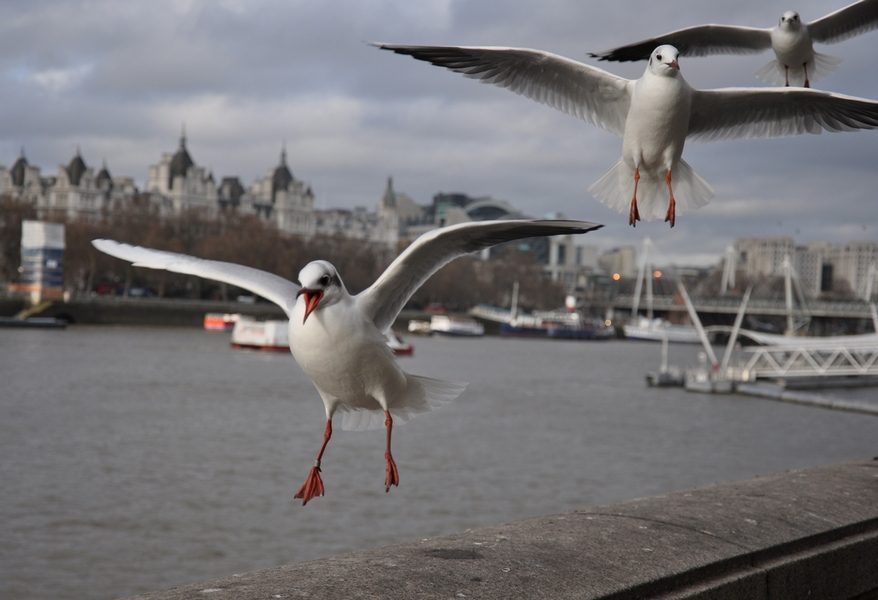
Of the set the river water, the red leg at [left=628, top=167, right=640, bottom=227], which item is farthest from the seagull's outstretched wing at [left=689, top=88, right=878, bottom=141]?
the river water

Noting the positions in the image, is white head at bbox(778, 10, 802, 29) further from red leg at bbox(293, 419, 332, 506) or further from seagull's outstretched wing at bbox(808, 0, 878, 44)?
red leg at bbox(293, 419, 332, 506)

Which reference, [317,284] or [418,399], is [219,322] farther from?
[317,284]

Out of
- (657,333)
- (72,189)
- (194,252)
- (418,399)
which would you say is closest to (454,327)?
(194,252)

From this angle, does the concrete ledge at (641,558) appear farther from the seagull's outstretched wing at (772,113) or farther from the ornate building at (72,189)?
the ornate building at (72,189)

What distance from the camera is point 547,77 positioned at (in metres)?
2.56

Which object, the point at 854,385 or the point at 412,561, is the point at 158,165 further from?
the point at 412,561

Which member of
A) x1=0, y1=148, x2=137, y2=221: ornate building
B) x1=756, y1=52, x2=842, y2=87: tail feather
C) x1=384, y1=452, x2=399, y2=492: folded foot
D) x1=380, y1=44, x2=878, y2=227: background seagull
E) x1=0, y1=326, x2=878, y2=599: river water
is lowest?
x1=0, y1=326, x2=878, y2=599: river water

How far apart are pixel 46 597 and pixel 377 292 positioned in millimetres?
7698

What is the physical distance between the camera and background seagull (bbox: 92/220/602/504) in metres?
2.02

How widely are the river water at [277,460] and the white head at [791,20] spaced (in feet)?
24.7

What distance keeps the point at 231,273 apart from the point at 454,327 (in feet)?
187

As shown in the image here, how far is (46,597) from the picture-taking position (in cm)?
875

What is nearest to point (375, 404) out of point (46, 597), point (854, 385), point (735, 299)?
point (46, 597)

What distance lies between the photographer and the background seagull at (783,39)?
8.93ft
